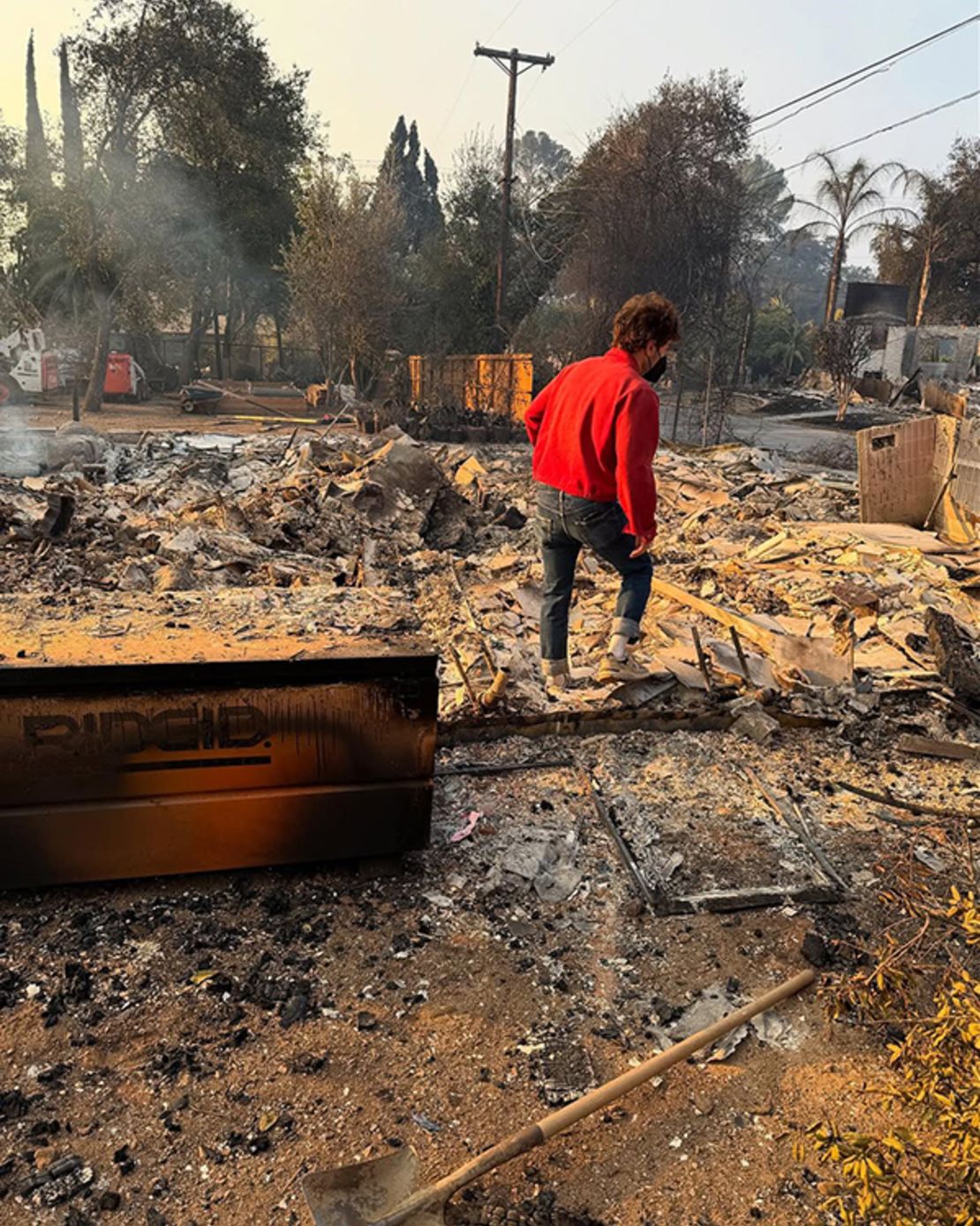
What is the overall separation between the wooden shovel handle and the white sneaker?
6.85 feet

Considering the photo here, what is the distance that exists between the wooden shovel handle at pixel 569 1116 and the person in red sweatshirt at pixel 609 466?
2.19 meters

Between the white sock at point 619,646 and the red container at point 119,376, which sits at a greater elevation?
the red container at point 119,376

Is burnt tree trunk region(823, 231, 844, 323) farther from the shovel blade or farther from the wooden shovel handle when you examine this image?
the shovel blade

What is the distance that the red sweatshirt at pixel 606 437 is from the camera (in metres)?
3.74

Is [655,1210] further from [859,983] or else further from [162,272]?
[162,272]

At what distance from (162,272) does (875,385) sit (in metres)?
24.1

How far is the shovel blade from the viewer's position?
177 centimetres

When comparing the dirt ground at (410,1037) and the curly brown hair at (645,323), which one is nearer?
the dirt ground at (410,1037)

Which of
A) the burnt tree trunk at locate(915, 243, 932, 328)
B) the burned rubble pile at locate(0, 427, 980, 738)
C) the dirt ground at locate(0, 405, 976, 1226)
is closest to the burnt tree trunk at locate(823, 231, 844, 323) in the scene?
the burnt tree trunk at locate(915, 243, 932, 328)

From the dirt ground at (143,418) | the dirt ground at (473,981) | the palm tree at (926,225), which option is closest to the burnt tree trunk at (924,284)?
the palm tree at (926,225)

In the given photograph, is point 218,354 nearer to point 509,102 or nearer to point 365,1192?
point 509,102

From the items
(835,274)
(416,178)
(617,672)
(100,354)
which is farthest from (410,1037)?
(416,178)

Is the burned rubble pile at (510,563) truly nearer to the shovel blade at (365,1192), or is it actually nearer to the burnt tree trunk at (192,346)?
the shovel blade at (365,1192)

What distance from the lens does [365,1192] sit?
1830mm
